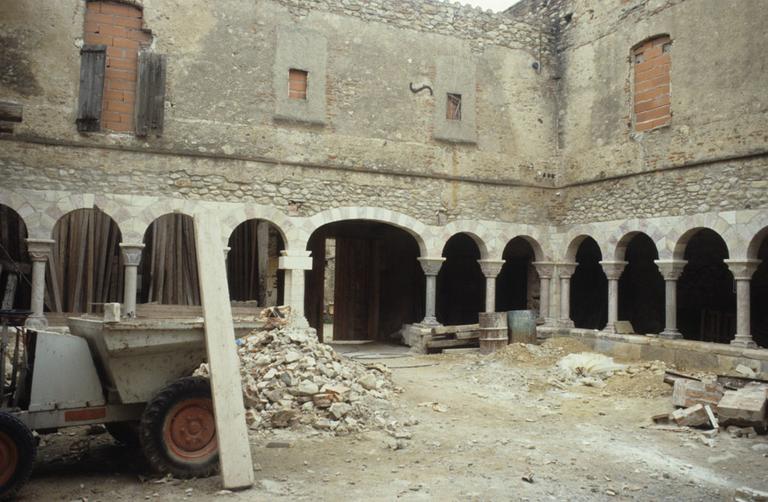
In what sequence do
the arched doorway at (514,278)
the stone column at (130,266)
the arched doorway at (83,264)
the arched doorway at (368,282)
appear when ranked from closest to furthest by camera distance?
the stone column at (130,266), the arched doorway at (83,264), the arched doorway at (368,282), the arched doorway at (514,278)

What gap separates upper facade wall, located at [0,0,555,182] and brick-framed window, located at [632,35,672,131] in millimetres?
2380

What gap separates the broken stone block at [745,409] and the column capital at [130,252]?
9.66 meters

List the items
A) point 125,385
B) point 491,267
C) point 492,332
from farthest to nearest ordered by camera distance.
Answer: point 491,267 < point 492,332 < point 125,385

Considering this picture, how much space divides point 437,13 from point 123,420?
37.7ft

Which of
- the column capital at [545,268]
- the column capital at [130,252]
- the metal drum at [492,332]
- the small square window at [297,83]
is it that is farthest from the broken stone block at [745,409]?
the column capital at [130,252]

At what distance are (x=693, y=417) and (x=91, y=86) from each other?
11.0m

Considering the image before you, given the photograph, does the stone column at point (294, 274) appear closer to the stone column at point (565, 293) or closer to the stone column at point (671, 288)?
the stone column at point (565, 293)

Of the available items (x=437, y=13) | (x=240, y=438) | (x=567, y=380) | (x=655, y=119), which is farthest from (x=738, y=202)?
(x=240, y=438)

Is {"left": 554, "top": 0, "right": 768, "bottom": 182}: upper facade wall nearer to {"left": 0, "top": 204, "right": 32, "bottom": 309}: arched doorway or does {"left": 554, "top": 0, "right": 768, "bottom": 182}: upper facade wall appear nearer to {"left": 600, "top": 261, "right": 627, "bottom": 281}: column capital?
{"left": 600, "top": 261, "right": 627, "bottom": 281}: column capital

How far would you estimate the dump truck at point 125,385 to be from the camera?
5078 millimetres

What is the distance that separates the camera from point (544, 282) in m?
14.7

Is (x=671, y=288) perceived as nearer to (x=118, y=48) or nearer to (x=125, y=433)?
(x=125, y=433)

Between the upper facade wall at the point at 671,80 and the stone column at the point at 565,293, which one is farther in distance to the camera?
the stone column at the point at 565,293

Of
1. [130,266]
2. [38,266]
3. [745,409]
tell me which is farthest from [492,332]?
[38,266]
